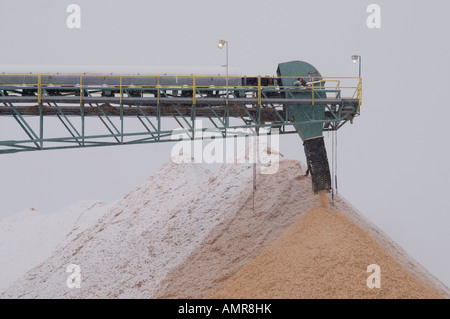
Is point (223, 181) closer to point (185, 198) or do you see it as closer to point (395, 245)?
point (185, 198)

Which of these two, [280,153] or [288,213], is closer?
[288,213]

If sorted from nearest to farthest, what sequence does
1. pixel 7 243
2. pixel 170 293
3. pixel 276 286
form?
pixel 276 286 → pixel 170 293 → pixel 7 243

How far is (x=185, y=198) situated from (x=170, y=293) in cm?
855

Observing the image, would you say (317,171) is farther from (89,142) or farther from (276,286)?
(89,142)

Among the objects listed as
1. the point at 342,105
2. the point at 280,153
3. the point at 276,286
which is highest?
the point at 342,105

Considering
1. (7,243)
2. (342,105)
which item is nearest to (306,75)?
(342,105)

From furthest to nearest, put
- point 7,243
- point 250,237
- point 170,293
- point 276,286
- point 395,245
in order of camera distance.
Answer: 1. point 7,243
2. point 395,245
3. point 250,237
4. point 170,293
5. point 276,286

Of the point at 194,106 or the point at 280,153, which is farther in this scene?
the point at 280,153

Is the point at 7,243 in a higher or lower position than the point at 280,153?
lower

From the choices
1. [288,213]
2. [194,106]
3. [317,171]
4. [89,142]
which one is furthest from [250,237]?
[89,142]

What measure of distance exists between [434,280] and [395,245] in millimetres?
2453

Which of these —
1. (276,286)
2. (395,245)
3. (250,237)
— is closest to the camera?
(276,286)

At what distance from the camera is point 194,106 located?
22531 mm

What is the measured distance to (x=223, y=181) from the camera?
29.5 metres
